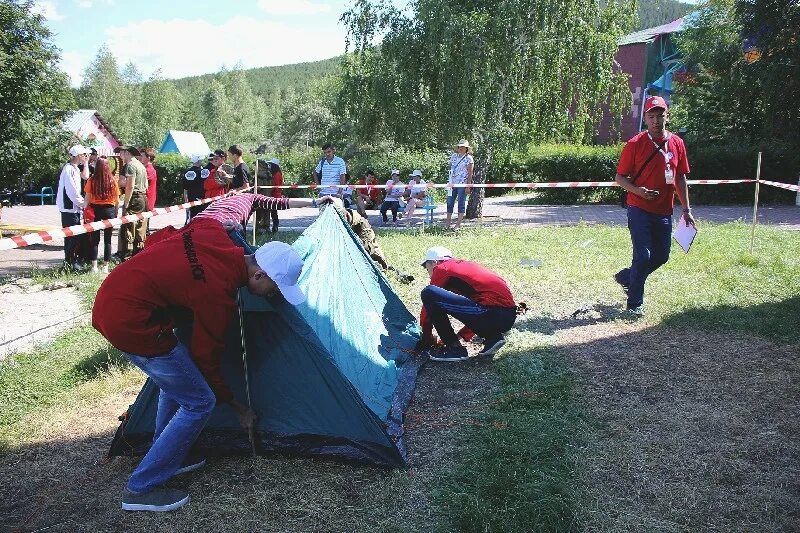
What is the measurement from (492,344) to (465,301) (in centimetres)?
47

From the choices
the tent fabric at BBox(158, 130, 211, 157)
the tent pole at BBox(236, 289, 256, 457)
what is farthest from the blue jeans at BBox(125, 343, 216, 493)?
the tent fabric at BBox(158, 130, 211, 157)

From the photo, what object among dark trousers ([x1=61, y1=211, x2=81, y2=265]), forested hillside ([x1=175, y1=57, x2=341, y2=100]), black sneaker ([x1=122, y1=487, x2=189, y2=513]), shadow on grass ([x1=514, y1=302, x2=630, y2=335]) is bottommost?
black sneaker ([x1=122, y1=487, x2=189, y2=513])

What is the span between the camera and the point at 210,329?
119 inches

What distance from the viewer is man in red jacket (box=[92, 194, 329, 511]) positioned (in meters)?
2.96

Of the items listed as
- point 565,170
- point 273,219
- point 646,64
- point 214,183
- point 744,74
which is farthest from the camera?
point 646,64

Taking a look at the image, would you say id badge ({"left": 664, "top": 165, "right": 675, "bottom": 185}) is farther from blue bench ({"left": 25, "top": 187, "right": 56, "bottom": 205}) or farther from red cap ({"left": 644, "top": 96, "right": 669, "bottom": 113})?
blue bench ({"left": 25, "top": 187, "right": 56, "bottom": 205})

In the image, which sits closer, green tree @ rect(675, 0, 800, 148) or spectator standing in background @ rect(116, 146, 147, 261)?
spectator standing in background @ rect(116, 146, 147, 261)

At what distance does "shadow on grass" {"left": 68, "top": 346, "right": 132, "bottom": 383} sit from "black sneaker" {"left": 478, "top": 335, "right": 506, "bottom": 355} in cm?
284

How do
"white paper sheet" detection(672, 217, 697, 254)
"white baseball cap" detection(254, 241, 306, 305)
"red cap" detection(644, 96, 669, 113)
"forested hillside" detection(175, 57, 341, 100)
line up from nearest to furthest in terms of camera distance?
"white baseball cap" detection(254, 241, 306, 305) → "red cap" detection(644, 96, 669, 113) → "white paper sheet" detection(672, 217, 697, 254) → "forested hillside" detection(175, 57, 341, 100)

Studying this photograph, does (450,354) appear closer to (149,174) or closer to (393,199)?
(149,174)

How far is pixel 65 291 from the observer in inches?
319

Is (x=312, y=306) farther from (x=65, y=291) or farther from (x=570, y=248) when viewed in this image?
(x=570, y=248)

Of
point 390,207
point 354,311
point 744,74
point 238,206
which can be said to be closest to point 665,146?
point 354,311

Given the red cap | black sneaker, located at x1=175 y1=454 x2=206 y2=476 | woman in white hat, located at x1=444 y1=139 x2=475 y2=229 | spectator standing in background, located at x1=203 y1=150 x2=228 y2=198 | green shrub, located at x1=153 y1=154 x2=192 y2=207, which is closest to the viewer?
black sneaker, located at x1=175 y1=454 x2=206 y2=476
